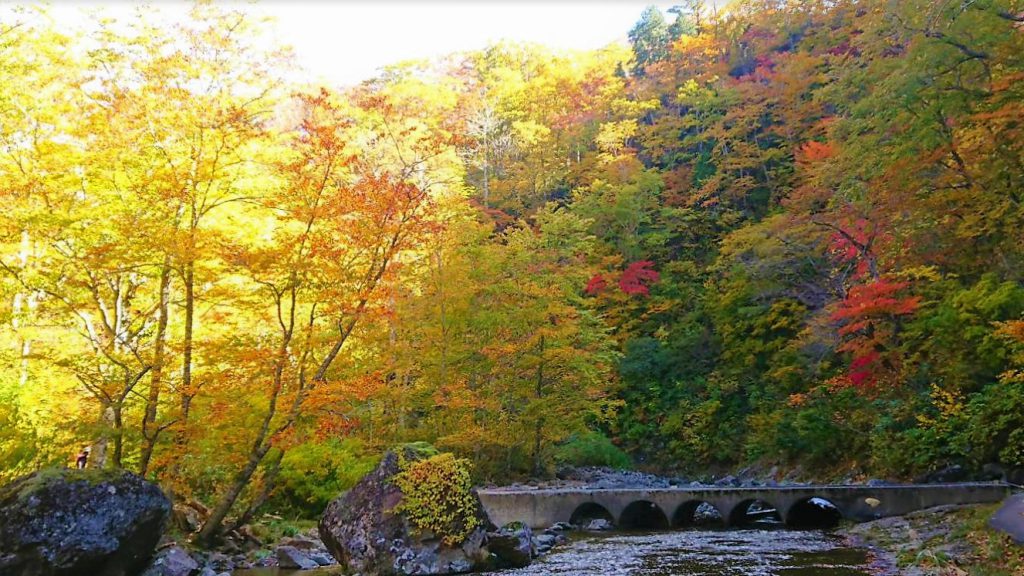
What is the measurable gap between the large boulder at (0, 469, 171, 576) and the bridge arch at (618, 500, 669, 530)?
10.3m

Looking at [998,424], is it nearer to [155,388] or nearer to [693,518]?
[693,518]

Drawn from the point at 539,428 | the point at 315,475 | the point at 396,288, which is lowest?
the point at 315,475

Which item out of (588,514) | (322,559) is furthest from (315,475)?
(588,514)

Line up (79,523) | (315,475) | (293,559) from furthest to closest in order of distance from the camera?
(315,475) → (293,559) → (79,523)

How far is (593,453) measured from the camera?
2295cm

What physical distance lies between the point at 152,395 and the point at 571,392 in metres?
11.0

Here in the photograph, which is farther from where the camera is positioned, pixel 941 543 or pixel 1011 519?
pixel 941 543

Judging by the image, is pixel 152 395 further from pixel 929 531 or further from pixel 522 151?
pixel 522 151

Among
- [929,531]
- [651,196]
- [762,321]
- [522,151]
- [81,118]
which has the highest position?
[522,151]

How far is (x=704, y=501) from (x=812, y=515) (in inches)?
107

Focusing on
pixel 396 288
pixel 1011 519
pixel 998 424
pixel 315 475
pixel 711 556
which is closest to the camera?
pixel 1011 519

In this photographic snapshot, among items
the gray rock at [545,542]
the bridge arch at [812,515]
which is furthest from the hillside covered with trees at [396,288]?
the gray rock at [545,542]

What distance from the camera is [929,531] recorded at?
10.6 meters

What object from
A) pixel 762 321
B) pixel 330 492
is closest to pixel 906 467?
pixel 762 321
